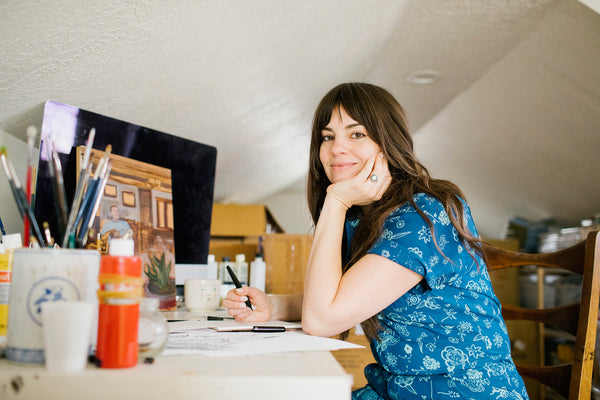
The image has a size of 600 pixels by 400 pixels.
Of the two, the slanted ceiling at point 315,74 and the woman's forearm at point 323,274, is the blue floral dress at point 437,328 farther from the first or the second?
the slanted ceiling at point 315,74

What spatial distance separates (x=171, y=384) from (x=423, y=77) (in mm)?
2819

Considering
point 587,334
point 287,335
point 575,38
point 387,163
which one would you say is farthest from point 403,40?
point 287,335

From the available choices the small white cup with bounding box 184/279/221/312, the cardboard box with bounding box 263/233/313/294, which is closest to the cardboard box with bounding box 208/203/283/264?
the cardboard box with bounding box 263/233/313/294

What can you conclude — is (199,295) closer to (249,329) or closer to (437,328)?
(249,329)

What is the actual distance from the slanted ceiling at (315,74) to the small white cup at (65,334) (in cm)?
61

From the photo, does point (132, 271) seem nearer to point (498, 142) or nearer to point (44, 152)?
point (44, 152)

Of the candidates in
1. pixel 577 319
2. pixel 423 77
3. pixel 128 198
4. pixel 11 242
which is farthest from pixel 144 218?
pixel 423 77

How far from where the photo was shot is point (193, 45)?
137cm

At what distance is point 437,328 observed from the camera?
880 millimetres

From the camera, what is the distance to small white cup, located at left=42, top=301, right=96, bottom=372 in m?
0.44

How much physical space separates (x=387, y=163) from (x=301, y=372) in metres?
0.71

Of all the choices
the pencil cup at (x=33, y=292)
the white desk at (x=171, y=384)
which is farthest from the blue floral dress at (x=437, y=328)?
the pencil cup at (x=33, y=292)

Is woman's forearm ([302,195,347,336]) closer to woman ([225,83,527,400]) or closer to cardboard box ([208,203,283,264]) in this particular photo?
woman ([225,83,527,400])

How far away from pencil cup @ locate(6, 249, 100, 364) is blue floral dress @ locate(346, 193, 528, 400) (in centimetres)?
53
